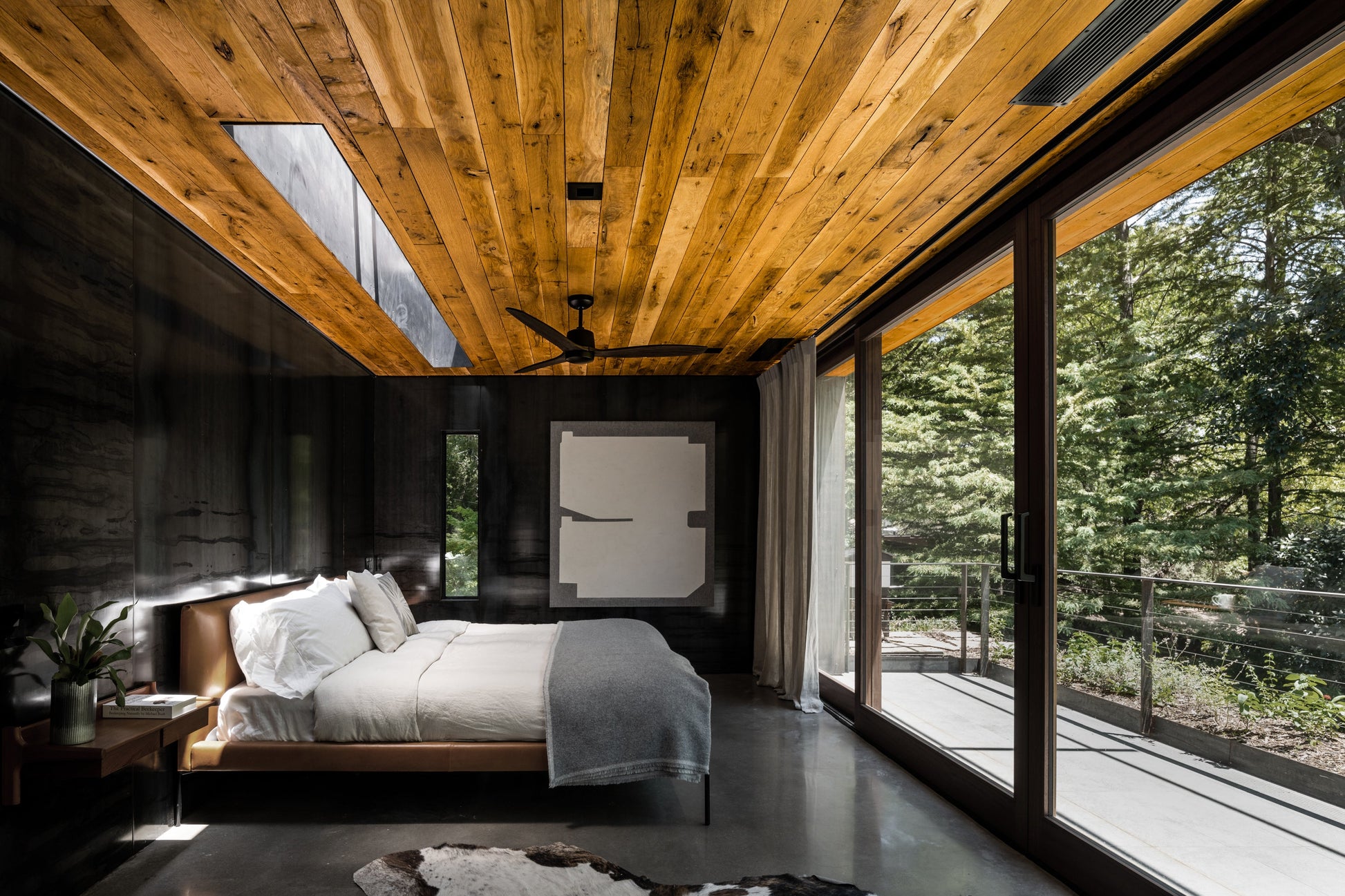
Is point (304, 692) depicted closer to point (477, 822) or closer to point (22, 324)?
point (477, 822)

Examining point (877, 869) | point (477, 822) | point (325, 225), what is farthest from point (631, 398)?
point (877, 869)

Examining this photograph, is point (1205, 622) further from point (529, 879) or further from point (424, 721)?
point (424, 721)

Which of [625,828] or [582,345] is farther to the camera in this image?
[582,345]

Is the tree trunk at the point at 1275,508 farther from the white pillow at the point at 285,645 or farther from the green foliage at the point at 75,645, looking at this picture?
the white pillow at the point at 285,645

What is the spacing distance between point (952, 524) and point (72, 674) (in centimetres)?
402

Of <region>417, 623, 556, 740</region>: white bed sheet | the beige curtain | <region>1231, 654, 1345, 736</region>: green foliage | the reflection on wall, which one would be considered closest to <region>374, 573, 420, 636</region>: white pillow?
the reflection on wall

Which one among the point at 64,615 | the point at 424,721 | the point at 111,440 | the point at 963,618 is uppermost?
the point at 111,440

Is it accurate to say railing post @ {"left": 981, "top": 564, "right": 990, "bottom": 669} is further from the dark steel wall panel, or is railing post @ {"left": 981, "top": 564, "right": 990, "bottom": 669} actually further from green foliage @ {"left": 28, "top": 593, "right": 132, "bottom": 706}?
green foliage @ {"left": 28, "top": 593, "right": 132, "bottom": 706}

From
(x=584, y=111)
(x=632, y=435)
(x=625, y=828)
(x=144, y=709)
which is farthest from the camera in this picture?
(x=632, y=435)

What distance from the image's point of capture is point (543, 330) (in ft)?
12.4

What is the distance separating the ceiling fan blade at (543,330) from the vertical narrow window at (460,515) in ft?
8.85

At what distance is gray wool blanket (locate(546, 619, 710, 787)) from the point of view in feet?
10.8

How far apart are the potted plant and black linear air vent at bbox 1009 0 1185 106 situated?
3.23 metres

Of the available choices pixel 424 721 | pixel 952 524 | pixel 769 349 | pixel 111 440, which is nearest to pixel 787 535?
pixel 769 349
